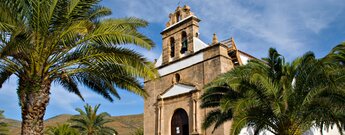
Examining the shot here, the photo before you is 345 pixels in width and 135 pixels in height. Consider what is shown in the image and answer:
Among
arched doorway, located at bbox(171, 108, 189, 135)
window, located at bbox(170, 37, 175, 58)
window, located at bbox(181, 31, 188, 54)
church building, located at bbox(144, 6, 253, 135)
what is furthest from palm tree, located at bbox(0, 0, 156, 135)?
window, located at bbox(170, 37, 175, 58)

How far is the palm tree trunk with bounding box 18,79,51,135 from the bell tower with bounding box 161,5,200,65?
13.7 metres

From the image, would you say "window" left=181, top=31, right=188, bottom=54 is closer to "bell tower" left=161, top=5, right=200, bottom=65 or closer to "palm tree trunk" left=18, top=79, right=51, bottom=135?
"bell tower" left=161, top=5, right=200, bottom=65

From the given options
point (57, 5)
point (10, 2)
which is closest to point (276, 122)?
point (57, 5)

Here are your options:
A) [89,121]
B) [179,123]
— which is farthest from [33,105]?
[89,121]

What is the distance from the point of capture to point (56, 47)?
28.2 ft

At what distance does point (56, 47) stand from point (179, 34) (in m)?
14.3

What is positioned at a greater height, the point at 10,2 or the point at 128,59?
the point at 10,2

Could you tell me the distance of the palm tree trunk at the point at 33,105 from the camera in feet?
25.9

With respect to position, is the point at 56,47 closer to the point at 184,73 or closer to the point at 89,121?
the point at 184,73

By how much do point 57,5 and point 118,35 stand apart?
1.54 meters

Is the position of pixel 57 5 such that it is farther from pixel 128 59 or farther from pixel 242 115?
pixel 242 115

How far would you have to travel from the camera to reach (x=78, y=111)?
33656mm

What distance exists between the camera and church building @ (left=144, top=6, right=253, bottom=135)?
64.3 ft

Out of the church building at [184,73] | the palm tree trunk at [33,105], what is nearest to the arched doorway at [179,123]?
the church building at [184,73]
